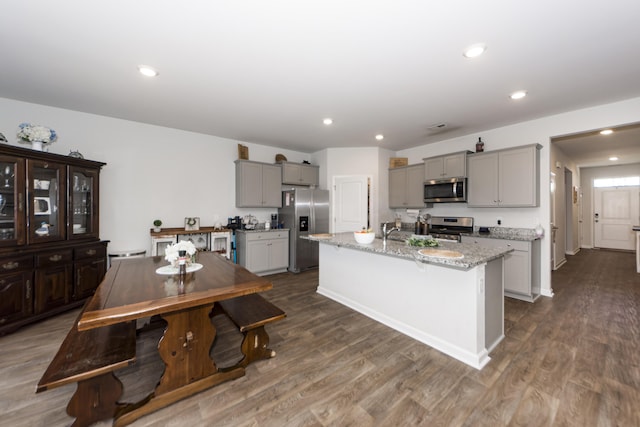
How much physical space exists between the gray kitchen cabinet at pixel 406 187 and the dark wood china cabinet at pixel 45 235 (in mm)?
4982

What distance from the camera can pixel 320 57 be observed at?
7.38 feet

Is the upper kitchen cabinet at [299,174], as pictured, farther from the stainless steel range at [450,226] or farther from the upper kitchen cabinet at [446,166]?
the stainless steel range at [450,226]

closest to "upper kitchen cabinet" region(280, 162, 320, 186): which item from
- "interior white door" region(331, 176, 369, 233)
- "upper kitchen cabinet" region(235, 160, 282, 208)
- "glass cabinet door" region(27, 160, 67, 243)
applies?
"upper kitchen cabinet" region(235, 160, 282, 208)

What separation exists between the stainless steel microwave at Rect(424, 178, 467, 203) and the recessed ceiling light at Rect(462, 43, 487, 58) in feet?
8.28

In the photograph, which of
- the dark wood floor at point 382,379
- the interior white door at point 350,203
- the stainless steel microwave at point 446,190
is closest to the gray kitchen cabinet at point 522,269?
the dark wood floor at point 382,379

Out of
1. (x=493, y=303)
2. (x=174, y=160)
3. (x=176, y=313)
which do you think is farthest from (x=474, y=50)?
(x=174, y=160)

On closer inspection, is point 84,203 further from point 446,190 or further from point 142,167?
point 446,190

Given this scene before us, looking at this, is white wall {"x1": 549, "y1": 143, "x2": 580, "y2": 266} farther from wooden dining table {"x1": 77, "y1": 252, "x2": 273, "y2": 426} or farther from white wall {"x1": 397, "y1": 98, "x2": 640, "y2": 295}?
wooden dining table {"x1": 77, "y1": 252, "x2": 273, "y2": 426}

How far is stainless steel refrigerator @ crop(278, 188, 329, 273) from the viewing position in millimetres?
5012

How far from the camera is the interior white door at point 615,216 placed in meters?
6.88

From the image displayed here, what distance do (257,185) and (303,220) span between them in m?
1.14

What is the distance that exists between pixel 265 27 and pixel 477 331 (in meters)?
2.92

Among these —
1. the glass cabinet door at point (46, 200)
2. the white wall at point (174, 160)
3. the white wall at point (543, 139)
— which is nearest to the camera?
the glass cabinet door at point (46, 200)

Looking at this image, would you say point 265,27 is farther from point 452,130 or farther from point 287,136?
point 452,130
